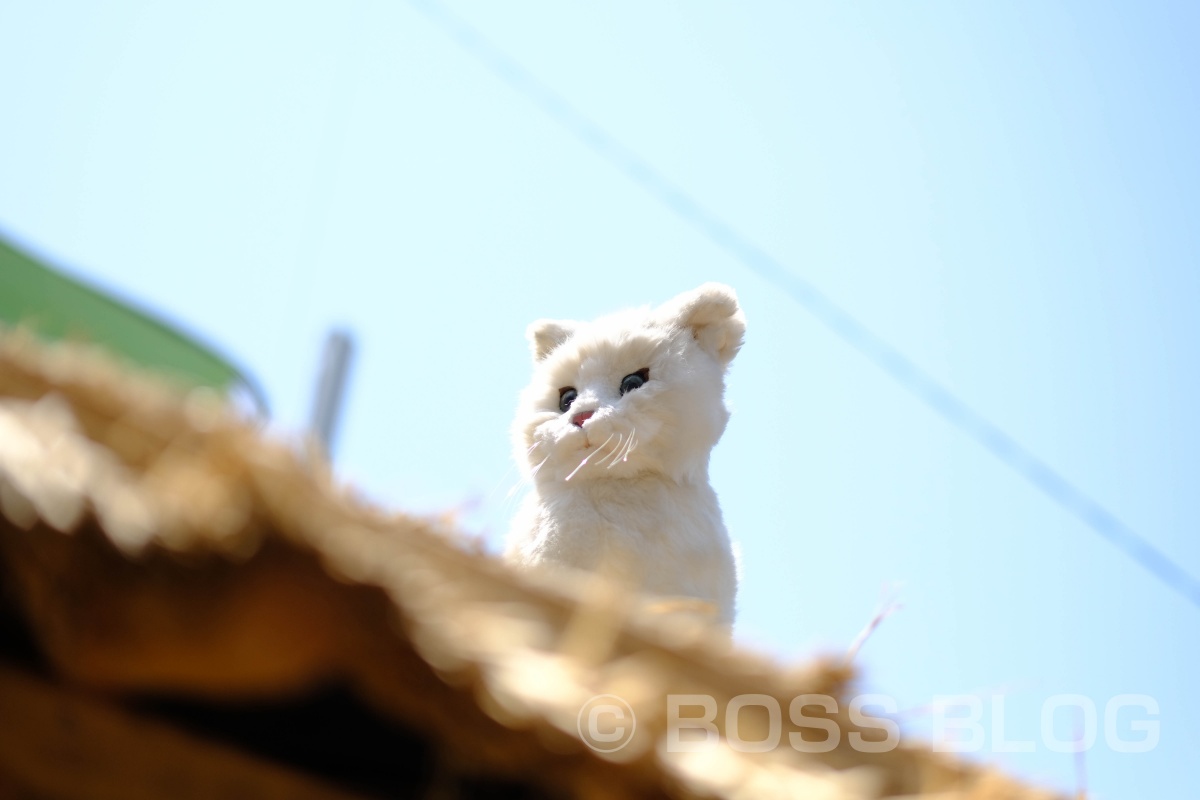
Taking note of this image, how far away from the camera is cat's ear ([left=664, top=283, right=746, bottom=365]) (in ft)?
12.2

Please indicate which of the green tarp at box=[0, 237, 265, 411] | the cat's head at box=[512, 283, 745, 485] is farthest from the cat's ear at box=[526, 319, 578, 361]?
the green tarp at box=[0, 237, 265, 411]

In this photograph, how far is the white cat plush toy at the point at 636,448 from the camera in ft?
10.6

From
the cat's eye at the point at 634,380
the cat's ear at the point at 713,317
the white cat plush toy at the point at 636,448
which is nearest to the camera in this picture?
the white cat plush toy at the point at 636,448

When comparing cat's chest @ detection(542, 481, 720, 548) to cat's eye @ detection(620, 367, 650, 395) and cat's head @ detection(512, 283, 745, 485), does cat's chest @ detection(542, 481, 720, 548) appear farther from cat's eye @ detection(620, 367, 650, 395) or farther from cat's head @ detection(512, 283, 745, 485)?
cat's eye @ detection(620, 367, 650, 395)

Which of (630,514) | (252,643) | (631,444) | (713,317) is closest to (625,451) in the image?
(631,444)

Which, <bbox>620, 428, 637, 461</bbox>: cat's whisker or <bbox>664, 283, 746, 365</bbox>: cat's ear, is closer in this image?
<bbox>620, 428, 637, 461</bbox>: cat's whisker

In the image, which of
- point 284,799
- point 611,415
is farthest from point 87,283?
point 284,799

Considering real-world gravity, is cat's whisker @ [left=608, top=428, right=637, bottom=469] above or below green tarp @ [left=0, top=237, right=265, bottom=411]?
above

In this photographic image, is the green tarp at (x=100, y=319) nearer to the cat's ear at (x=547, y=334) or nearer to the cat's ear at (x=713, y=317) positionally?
the cat's ear at (x=547, y=334)

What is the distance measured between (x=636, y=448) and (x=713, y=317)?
594 millimetres

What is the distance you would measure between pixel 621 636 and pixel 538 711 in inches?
10.3

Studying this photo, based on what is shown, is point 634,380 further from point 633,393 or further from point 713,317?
point 713,317

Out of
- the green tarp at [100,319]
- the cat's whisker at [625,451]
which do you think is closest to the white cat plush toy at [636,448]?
the cat's whisker at [625,451]

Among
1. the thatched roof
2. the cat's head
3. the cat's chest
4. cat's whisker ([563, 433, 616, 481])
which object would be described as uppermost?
the cat's head
